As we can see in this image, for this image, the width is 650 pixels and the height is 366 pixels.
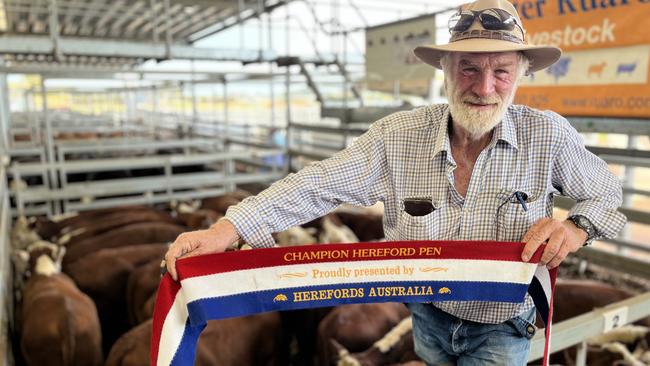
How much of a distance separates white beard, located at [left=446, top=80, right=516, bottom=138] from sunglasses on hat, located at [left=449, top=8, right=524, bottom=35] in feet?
0.57

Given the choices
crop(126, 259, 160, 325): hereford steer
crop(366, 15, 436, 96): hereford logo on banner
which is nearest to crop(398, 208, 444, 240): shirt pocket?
crop(126, 259, 160, 325): hereford steer

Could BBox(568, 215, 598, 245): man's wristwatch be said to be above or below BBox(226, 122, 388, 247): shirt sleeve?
below

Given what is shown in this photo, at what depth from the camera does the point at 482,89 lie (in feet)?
4.76

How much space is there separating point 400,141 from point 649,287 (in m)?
4.32

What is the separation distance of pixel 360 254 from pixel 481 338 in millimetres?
471

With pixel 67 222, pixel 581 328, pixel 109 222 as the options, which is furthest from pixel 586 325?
pixel 67 222

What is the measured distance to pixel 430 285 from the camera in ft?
4.97

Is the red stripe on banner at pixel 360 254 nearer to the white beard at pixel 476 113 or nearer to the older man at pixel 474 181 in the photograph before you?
the older man at pixel 474 181

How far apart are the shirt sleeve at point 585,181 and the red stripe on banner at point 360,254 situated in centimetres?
21

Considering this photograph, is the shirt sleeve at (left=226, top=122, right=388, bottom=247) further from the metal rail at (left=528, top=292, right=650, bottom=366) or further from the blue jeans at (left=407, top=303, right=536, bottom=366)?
the metal rail at (left=528, top=292, right=650, bottom=366)

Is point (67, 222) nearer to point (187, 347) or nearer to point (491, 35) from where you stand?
point (187, 347)

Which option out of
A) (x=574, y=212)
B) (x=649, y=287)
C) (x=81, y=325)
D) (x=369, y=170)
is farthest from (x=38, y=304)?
(x=649, y=287)

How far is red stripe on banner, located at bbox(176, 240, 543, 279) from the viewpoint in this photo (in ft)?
4.69

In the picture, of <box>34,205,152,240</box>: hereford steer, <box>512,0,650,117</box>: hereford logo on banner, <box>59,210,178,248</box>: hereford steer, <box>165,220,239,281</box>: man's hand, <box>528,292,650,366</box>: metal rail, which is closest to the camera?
<box>165,220,239,281</box>: man's hand
